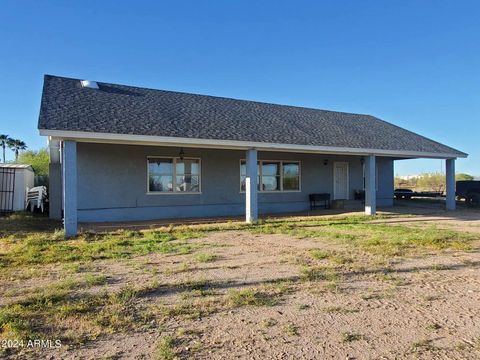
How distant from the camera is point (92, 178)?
13.4 metres

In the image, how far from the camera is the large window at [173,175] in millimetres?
14641

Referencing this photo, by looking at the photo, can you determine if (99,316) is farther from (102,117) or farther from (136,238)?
(102,117)

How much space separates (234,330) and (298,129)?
12715 mm

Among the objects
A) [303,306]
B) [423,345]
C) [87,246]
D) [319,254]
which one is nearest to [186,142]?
[87,246]

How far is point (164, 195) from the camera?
1473cm

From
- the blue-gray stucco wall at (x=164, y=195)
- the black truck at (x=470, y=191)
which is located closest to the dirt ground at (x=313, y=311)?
the blue-gray stucco wall at (x=164, y=195)

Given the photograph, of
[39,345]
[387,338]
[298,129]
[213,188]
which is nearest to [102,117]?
[213,188]

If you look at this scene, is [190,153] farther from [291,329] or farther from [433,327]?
[433,327]

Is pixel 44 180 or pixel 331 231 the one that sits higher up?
pixel 44 180

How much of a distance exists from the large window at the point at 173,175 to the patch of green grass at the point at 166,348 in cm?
1116

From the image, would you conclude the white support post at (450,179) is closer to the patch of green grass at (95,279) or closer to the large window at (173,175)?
the large window at (173,175)

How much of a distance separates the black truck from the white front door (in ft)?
30.1

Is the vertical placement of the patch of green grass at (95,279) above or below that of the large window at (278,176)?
below

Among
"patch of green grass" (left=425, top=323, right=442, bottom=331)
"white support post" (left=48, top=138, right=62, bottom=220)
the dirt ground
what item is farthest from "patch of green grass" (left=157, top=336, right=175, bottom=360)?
"white support post" (left=48, top=138, right=62, bottom=220)
